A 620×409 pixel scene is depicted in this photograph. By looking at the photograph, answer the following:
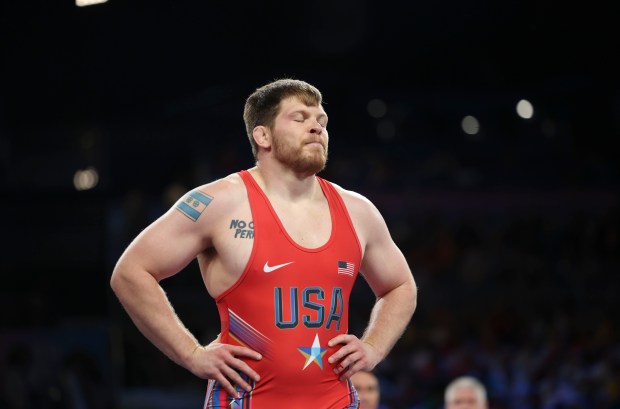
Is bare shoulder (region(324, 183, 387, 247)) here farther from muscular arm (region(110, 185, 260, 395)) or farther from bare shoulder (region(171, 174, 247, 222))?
muscular arm (region(110, 185, 260, 395))

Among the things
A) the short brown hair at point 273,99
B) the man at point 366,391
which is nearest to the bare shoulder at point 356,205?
the short brown hair at point 273,99

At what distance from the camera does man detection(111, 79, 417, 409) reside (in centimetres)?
322

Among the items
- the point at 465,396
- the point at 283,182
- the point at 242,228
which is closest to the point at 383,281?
the point at 283,182

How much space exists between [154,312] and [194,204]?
15.5 inches

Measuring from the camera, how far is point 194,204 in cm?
330

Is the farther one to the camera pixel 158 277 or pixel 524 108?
pixel 524 108

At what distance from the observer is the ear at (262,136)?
351 centimetres

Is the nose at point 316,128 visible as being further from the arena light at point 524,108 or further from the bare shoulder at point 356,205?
the arena light at point 524,108

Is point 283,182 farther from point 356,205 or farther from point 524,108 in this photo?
point 524,108

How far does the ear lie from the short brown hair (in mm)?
19

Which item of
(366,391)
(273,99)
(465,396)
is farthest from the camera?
(465,396)

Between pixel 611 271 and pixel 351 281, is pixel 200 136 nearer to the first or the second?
pixel 611 271

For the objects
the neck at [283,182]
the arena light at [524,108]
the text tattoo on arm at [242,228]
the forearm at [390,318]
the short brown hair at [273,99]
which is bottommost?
the forearm at [390,318]

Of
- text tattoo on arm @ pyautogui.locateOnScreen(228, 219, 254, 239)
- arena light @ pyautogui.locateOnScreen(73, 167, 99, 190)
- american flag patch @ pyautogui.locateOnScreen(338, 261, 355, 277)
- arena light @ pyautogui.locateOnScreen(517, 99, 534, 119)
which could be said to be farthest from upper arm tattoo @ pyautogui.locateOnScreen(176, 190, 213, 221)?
arena light @ pyautogui.locateOnScreen(517, 99, 534, 119)
